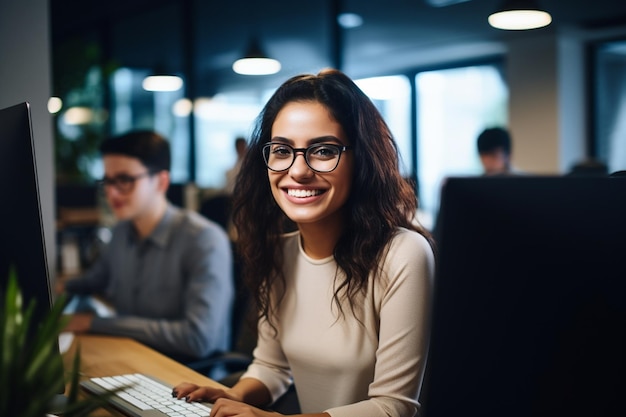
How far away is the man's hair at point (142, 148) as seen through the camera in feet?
8.05

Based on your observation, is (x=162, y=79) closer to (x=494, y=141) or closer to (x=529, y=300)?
(x=494, y=141)

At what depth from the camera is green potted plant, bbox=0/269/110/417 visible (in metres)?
0.67

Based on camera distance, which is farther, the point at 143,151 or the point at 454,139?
the point at 454,139

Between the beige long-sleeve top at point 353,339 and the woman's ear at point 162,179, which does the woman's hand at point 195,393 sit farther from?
the woman's ear at point 162,179

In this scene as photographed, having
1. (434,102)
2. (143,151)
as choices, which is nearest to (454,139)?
(434,102)

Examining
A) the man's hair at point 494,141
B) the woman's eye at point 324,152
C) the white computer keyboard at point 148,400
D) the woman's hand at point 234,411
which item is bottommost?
the white computer keyboard at point 148,400

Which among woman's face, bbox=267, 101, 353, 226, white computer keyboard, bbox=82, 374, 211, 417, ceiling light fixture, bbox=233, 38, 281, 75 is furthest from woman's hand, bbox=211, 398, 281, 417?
ceiling light fixture, bbox=233, 38, 281, 75

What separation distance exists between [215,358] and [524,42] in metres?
6.16

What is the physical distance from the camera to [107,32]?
8688 millimetres

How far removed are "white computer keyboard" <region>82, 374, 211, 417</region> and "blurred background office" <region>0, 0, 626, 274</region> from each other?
3.74 meters

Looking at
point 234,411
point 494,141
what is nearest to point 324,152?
point 234,411

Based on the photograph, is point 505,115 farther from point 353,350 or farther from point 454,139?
point 353,350

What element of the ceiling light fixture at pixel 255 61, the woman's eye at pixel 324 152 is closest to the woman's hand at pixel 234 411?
the woman's eye at pixel 324 152

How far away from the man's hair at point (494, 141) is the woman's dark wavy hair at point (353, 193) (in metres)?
3.30
